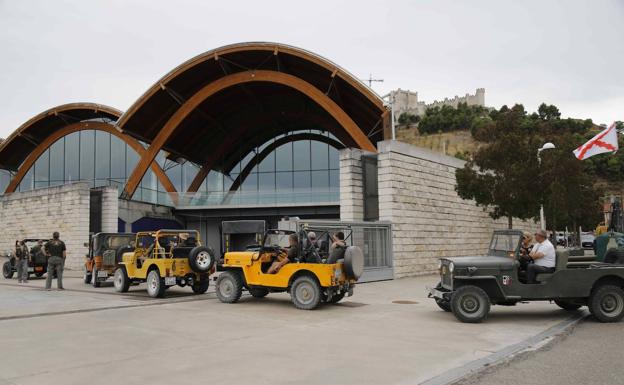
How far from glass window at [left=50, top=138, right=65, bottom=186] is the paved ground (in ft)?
111

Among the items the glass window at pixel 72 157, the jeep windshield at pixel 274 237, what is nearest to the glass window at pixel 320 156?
the glass window at pixel 72 157

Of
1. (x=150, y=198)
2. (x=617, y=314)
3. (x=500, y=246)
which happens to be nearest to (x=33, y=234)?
(x=150, y=198)

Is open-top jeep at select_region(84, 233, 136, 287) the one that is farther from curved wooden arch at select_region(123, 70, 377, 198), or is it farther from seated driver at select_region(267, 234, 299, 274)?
curved wooden arch at select_region(123, 70, 377, 198)

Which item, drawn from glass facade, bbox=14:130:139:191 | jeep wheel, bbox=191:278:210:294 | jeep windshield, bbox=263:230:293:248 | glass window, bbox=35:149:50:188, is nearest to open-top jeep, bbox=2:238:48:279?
jeep wheel, bbox=191:278:210:294

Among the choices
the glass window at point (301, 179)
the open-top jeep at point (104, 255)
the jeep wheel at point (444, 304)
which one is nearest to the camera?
the jeep wheel at point (444, 304)

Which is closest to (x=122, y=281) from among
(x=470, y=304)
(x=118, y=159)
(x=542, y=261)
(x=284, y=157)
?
(x=470, y=304)

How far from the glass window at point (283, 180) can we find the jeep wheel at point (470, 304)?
30470 mm

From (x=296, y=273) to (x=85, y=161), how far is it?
36493 mm

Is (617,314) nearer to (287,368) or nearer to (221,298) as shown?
(287,368)

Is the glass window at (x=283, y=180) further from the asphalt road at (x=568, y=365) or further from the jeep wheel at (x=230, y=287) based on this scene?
the asphalt road at (x=568, y=365)

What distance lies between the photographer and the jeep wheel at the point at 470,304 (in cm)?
995

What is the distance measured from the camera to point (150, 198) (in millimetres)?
36281

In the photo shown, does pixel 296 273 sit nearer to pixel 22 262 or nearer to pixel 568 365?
pixel 568 365

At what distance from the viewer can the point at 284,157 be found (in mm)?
40969
